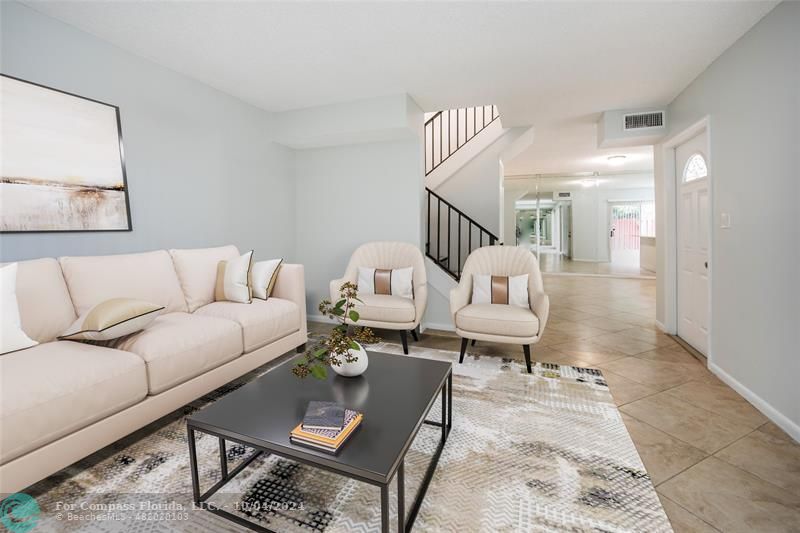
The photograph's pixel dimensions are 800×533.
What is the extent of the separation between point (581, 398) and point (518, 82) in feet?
8.92

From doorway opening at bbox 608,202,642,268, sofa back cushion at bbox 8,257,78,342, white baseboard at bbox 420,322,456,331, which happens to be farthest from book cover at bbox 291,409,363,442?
doorway opening at bbox 608,202,642,268

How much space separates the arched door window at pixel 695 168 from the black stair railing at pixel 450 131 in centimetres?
274

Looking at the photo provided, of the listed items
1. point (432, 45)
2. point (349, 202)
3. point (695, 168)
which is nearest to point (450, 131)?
point (349, 202)

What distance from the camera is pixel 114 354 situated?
173 cm

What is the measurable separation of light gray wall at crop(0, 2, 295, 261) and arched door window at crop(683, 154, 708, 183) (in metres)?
4.20

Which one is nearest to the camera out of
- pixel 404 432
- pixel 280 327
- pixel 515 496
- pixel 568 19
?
pixel 404 432

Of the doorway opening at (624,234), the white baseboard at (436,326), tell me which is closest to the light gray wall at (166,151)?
the white baseboard at (436,326)

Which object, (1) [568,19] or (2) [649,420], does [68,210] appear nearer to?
(1) [568,19]

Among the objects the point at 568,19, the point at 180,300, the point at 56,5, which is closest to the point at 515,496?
the point at 180,300

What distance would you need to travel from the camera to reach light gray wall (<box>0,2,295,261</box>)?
218 cm

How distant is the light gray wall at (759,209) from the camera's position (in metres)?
1.94

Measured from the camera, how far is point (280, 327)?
276cm

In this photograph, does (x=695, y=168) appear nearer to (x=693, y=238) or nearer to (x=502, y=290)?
(x=693, y=238)

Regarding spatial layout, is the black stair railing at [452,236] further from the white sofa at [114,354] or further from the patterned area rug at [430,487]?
the patterned area rug at [430,487]
